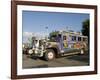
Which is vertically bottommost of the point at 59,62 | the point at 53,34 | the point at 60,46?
the point at 59,62

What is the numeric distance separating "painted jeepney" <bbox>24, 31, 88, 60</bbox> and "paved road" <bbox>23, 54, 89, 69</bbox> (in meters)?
0.04

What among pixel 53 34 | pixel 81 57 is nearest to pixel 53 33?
pixel 53 34

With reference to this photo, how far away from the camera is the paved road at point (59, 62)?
6.55 ft

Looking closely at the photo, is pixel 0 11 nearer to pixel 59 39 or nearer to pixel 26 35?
pixel 26 35

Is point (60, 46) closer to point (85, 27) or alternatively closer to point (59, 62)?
point (59, 62)

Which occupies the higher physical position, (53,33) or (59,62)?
(53,33)

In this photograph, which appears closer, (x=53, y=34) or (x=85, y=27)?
(x=53, y=34)

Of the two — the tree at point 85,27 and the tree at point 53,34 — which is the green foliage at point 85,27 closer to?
the tree at point 85,27

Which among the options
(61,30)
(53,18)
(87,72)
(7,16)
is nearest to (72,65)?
(87,72)

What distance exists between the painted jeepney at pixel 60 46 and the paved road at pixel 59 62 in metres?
0.04

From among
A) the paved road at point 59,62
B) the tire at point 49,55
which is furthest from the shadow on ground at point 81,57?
the tire at point 49,55

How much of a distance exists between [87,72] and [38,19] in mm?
754

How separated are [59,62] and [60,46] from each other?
0.16 m

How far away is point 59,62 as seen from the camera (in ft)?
6.88
